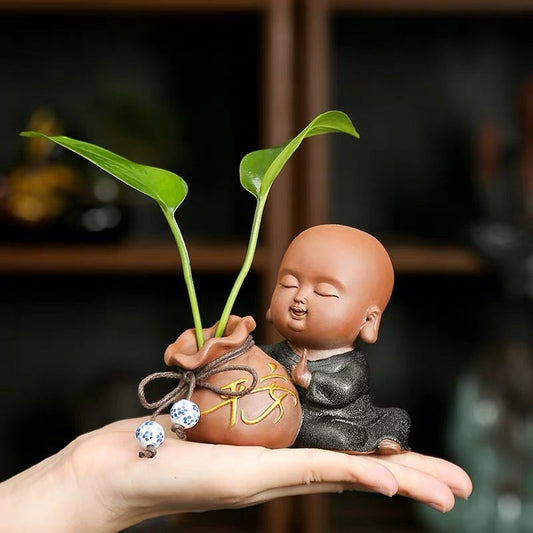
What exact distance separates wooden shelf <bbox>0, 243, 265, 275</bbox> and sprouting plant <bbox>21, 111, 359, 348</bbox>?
0.71 meters

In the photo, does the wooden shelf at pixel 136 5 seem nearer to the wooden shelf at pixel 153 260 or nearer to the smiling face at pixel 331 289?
the wooden shelf at pixel 153 260

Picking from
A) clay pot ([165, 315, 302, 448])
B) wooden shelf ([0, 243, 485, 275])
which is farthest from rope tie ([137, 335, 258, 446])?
wooden shelf ([0, 243, 485, 275])

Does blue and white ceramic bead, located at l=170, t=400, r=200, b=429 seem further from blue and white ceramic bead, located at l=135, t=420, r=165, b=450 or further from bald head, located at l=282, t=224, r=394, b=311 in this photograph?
bald head, located at l=282, t=224, r=394, b=311

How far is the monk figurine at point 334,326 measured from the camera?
713 millimetres

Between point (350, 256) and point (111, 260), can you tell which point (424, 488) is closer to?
point (350, 256)

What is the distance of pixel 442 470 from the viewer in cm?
73

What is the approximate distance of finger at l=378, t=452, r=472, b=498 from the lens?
0.73 meters

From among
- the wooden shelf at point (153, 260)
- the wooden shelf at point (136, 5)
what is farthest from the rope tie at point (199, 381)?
the wooden shelf at point (136, 5)

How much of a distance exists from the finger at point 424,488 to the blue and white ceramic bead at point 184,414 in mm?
158

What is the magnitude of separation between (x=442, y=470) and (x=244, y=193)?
1.04m

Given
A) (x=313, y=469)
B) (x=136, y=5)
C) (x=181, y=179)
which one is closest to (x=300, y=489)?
(x=313, y=469)

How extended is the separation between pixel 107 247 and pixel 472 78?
29.9 inches

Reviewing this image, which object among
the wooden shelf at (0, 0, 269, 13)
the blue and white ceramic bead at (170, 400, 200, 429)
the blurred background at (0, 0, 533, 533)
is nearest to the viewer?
the blue and white ceramic bead at (170, 400, 200, 429)

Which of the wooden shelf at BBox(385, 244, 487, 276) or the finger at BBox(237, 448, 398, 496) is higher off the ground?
the finger at BBox(237, 448, 398, 496)
